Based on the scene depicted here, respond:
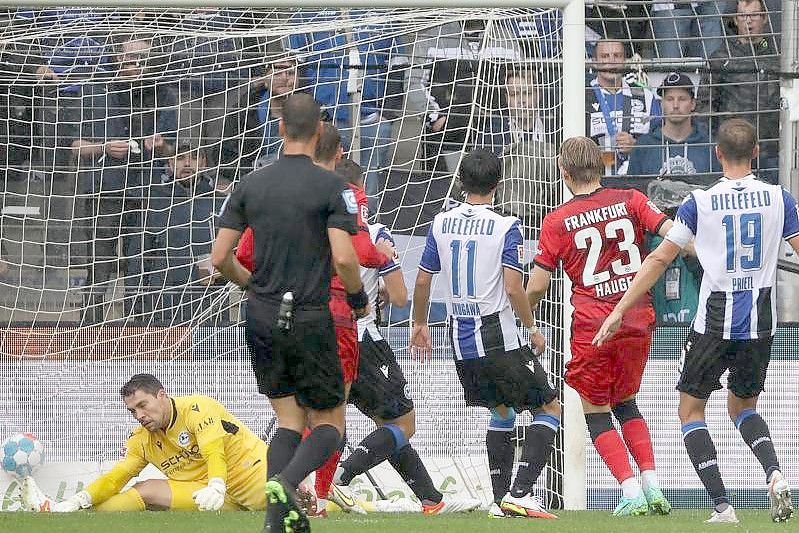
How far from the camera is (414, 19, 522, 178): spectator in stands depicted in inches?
382

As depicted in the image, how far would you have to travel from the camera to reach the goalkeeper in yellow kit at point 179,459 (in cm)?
764

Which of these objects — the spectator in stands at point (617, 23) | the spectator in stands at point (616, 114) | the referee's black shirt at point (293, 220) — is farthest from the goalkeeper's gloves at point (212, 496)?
the spectator in stands at point (617, 23)

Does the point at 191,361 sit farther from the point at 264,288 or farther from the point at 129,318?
the point at 264,288

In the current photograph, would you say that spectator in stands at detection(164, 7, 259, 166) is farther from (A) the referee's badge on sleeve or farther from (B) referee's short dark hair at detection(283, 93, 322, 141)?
(A) the referee's badge on sleeve

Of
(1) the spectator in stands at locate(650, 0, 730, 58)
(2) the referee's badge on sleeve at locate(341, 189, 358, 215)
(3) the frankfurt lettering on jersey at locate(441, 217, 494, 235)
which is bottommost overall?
(3) the frankfurt lettering on jersey at locate(441, 217, 494, 235)

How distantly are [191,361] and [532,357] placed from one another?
291 centimetres

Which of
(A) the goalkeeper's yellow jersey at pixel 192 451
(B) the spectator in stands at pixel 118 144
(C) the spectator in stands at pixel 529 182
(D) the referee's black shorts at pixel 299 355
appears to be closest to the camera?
(D) the referee's black shorts at pixel 299 355

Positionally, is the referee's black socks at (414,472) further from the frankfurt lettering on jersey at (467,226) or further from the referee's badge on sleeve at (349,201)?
the referee's badge on sleeve at (349,201)

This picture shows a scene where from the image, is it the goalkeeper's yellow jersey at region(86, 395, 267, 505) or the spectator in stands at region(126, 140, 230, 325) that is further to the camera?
the spectator in stands at region(126, 140, 230, 325)

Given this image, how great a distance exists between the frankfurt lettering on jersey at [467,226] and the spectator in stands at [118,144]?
3401 millimetres

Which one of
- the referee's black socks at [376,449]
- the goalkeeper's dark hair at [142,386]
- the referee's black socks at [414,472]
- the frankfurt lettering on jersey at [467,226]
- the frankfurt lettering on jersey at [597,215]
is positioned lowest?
the referee's black socks at [414,472]

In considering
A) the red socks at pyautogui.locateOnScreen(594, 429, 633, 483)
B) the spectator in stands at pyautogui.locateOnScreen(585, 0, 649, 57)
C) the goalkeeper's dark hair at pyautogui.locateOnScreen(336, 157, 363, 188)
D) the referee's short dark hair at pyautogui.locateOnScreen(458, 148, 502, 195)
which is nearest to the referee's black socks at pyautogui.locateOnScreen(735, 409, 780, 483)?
the red socks at pyautogui.locateOnScreen(594, 429, 633, 483)

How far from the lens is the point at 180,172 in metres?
10.1

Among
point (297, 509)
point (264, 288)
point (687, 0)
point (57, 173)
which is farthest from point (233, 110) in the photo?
point (297, 509)
